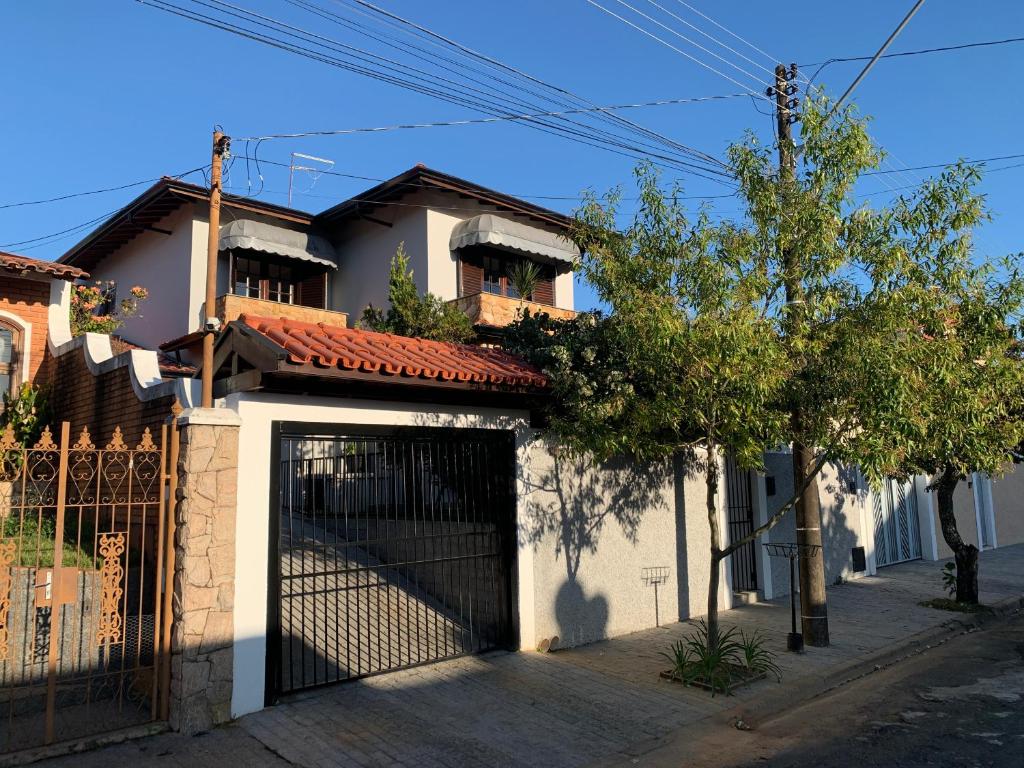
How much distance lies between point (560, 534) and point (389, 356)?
3.15m

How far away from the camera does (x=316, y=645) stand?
25.0ft

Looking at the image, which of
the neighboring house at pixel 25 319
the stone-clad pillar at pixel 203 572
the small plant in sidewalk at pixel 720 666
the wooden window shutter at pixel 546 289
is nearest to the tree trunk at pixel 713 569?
the small plant in sidewalk at pixel 720 666

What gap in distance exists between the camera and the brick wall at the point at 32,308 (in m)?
12.0

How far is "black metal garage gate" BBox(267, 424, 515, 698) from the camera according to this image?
25.5 feet

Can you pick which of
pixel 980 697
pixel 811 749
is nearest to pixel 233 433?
pixel 811 749

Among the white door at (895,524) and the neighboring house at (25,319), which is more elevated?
the neighboring house at (25,319)

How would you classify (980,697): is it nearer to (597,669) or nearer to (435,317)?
(597,669)

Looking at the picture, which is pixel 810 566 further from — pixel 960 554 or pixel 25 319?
pixel 25 319

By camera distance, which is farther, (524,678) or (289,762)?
(524,678)

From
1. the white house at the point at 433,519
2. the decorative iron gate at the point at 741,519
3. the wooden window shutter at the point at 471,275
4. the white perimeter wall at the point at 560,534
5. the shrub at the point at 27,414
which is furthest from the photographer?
the wooden window shutter at the point at 471,275

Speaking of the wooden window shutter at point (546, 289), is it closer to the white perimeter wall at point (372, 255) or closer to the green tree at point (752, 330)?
the white perimeter wall at point (372, 255)

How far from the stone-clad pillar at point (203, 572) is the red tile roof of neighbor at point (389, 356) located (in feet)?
3.44

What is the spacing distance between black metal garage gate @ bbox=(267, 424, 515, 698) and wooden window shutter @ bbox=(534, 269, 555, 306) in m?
12.3

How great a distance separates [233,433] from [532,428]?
384 cm
